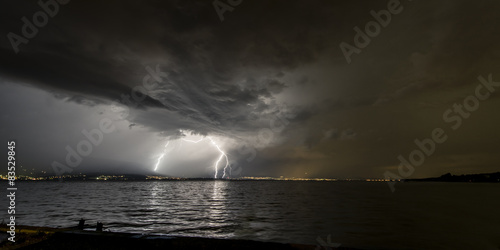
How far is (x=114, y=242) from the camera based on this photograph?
32.1 feet

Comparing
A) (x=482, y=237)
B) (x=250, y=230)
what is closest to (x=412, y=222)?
(x=482, y=237)

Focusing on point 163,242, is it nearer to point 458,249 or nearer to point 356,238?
point 356,238

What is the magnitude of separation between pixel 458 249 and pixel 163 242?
1977 cm

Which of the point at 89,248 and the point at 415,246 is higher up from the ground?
the point at 89,248

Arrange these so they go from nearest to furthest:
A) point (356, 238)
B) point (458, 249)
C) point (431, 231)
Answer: point (458, 249) → point (356, 238) → point (431, 231)

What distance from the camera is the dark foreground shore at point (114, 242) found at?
933 cm

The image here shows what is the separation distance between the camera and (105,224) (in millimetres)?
24219

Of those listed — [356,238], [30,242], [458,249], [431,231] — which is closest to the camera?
[30,242]

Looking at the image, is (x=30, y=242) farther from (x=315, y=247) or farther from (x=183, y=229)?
(x=183, y=229)

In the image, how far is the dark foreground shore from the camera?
9328 millimetres

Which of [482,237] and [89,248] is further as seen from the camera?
[482,237]

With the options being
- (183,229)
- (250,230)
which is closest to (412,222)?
(250,230)

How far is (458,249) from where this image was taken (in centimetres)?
1794

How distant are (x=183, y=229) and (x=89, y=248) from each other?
45.4 feet
